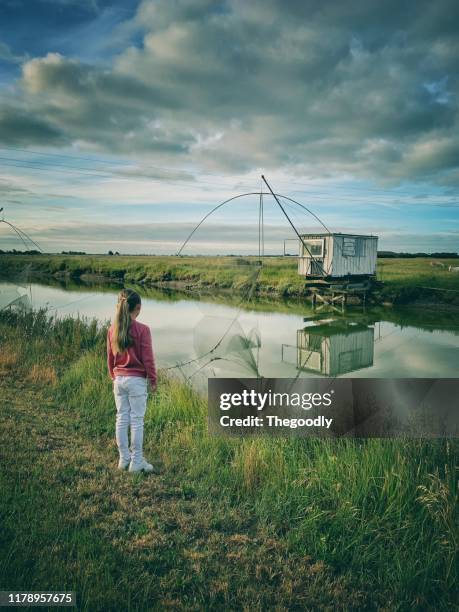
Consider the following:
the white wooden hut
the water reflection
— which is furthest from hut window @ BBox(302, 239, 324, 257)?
the water reflection

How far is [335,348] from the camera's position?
17.7 meters

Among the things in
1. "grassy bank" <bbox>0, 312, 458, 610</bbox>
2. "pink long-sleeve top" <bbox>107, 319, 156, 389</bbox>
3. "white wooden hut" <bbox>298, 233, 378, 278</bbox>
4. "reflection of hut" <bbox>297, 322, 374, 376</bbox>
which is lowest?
"reflection of hut" <bbox>297, 322, 374, 376</bbox>

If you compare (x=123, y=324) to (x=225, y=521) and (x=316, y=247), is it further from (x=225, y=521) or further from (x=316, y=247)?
(x=316, y=247)

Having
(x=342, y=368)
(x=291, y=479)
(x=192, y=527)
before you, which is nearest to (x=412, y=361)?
(x=342, y=368)

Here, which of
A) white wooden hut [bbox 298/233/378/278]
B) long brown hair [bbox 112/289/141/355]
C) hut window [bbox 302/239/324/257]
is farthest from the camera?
hut window [bbox 302/239/324/257]

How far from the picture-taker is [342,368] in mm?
14984

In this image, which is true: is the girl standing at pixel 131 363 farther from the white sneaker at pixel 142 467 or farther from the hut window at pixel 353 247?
the hut window at pixel 353 247

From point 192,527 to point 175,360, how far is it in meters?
8.96

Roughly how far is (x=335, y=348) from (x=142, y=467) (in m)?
14.6

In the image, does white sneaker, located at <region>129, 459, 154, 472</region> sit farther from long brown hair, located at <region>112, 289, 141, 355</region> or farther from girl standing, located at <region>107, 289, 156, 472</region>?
long brown hair, located at <region>112, 289, 141, 355</region>

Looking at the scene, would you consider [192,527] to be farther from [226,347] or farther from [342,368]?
[342,368]

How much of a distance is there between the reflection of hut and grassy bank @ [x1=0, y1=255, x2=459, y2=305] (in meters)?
4.04

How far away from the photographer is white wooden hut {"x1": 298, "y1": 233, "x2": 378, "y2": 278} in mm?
23750

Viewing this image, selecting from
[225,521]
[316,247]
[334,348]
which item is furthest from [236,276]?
[316,247]
